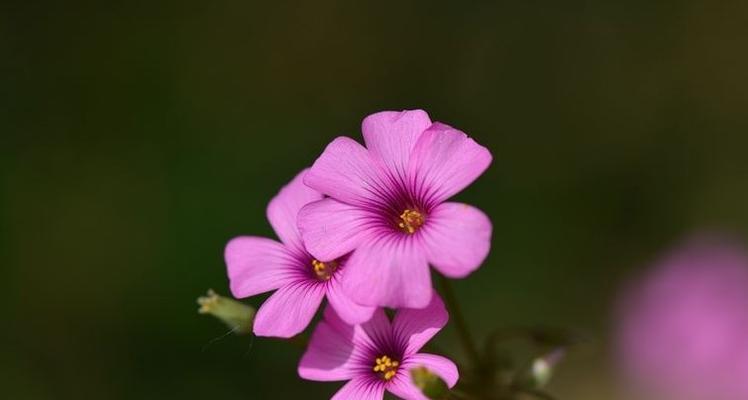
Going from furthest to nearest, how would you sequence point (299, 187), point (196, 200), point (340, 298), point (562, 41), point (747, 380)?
point (562, 41) → point (196, 200) → point (747, 380) → point (299, 187) → point (340, 298)

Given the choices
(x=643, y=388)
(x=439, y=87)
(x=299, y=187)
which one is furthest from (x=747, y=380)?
(x=439, y=87)

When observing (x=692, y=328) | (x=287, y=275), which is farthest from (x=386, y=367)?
(x=692, y=328)

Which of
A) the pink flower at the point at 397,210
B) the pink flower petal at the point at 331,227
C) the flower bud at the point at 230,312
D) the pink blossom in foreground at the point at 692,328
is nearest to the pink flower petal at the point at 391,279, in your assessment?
the pink flower at the point at 397,210

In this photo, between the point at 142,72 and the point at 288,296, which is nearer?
the point at 288,296

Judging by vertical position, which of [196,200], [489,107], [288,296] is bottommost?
[288,296]

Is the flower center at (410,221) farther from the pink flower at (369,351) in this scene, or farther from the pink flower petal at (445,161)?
the pink flower at (369,351)

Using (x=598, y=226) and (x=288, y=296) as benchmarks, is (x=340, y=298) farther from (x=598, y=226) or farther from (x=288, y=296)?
(x=598, y=226)
